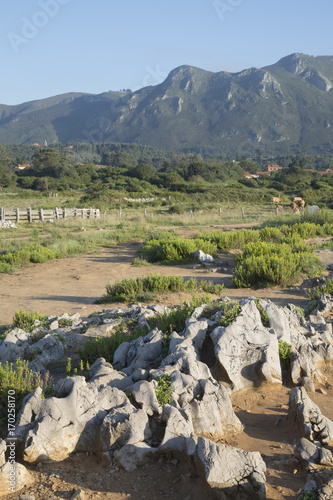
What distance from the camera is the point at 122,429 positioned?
3.63 m

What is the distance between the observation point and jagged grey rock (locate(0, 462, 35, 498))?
321 centimetres

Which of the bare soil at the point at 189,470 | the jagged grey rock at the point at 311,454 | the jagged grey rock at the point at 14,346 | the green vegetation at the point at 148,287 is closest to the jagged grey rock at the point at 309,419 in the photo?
the bare soil at the point at 189,470

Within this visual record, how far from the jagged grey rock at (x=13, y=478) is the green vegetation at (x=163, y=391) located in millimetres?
1218

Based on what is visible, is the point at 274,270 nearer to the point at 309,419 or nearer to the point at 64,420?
the point at 309,419

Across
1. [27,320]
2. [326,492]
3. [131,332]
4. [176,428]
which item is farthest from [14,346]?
[326,492]

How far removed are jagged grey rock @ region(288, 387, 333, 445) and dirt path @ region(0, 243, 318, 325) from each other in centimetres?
422

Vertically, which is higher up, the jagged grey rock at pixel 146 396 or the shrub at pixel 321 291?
the jagged grey rock at pixel 146 396

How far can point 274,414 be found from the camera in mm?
4441

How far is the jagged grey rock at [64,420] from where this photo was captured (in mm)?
3549

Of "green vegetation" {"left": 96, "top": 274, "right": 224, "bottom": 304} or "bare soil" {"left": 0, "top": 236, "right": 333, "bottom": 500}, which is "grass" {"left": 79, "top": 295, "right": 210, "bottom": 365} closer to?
"bare soil" {"left": 0, "top": 236, "right": 333, "bottom": 500}

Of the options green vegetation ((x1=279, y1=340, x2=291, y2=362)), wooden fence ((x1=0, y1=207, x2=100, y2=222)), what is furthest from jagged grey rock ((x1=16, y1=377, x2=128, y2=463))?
wooden fence ((x1=0, y1=207, x2=100, y2=222))

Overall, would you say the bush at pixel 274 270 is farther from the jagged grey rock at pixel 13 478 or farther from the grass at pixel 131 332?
the jagged grey rock at pixel 13 478

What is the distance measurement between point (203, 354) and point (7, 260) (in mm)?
10114

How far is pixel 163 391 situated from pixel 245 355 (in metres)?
1.27
